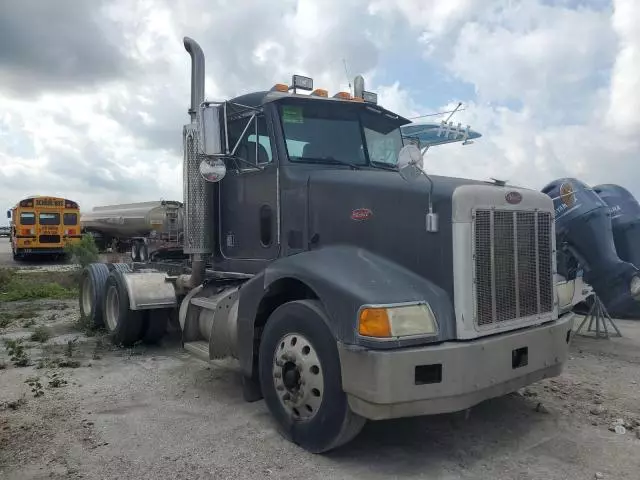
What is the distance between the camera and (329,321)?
390 cm

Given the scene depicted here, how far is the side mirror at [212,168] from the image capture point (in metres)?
5.56

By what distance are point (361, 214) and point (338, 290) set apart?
847mm

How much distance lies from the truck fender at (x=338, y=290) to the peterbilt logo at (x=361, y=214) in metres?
0.24

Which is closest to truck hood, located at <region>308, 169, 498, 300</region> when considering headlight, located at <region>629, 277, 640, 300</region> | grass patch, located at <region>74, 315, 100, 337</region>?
grass patch, located at <region>74, 315, 100, 337</region>

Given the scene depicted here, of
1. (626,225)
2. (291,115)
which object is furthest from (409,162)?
(626,225)

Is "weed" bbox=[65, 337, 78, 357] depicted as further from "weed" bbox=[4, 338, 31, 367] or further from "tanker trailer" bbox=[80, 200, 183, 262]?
"tanker trailer" bbox=[80, 200, 183, 262]

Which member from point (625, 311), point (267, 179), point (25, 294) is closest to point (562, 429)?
point (267, 179)

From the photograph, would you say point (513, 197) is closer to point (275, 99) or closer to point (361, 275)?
point (361, 275)

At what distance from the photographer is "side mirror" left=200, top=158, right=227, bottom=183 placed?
5559 millimetres

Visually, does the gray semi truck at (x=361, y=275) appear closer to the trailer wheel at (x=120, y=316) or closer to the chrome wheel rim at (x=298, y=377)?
the chrome wheel rim at (x=298, y=377)

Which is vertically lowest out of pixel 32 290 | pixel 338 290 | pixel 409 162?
pixel 32 290

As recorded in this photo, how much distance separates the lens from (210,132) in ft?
17.5

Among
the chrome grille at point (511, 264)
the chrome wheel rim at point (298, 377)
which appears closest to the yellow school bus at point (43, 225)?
the chrome wheel rim at point (298, 377)

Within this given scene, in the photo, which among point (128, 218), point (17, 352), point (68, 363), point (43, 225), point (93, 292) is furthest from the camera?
point (43, 225)
